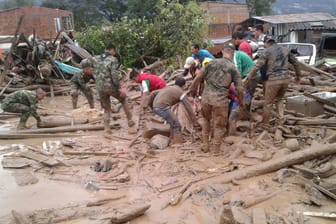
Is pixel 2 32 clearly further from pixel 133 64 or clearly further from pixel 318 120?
pixel 318 120

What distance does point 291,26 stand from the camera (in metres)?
29.2

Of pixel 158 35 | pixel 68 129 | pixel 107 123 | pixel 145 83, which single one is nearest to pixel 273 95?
pixel 145 83

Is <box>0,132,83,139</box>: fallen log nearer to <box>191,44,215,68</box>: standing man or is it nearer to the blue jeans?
the blue jeans

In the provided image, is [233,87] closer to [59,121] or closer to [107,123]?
[107,123]

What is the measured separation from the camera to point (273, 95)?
25.5ft

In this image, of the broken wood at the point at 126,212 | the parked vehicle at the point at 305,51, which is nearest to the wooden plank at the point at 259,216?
the broken wood at the point at 126,212

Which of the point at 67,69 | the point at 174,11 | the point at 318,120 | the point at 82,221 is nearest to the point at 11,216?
the point at 82,221

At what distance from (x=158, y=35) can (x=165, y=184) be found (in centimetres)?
1400

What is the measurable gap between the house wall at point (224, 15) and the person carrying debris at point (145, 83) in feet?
93.7

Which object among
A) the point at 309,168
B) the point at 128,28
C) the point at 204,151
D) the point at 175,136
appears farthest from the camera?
the point at 128,28

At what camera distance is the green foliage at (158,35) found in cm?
1778

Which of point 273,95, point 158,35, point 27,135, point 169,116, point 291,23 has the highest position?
point 158,35

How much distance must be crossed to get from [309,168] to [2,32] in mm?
39759

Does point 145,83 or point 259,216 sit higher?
point 145,83
